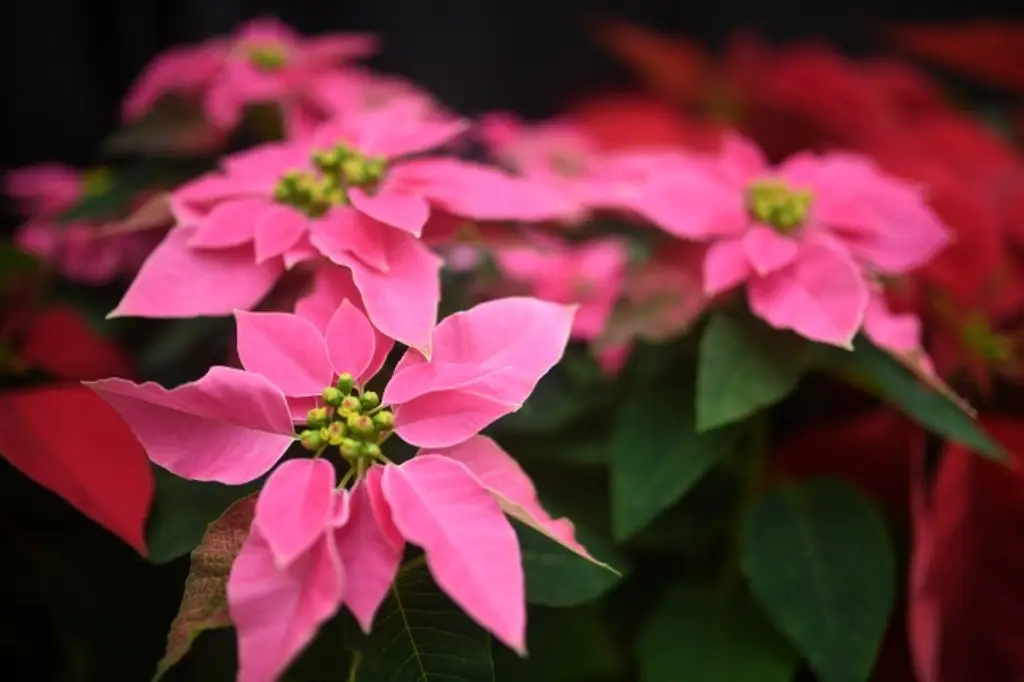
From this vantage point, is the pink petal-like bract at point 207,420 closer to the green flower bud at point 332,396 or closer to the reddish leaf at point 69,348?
the green flower bud at point 332,396

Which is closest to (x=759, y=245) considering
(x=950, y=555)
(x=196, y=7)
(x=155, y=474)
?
(x=950, y=555)

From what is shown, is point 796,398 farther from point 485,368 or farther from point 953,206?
point 485,368

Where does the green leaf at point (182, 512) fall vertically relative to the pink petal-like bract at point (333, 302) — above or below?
below

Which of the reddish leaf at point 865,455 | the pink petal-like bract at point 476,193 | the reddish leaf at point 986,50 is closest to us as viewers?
the pink petal-like bract at point 476,193

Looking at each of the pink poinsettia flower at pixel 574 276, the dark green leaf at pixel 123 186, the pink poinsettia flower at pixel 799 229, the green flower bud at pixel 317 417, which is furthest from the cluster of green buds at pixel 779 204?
the dark green leaf at pixel 123 186

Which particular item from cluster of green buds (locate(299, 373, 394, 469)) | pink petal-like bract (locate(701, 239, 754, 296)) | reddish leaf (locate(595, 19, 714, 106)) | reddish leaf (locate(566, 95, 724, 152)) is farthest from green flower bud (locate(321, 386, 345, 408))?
reddish leaf (locate(595, 19, 714, 106))

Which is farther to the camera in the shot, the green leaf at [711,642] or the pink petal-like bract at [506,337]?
the green leaf at [711,642]
